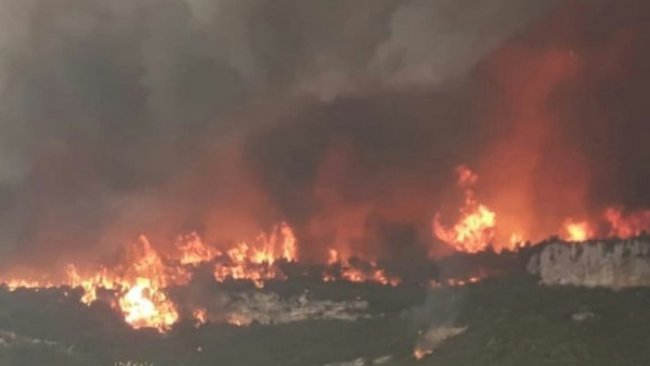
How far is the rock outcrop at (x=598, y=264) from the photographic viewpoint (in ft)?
130

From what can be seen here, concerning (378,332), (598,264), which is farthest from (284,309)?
(598,264)

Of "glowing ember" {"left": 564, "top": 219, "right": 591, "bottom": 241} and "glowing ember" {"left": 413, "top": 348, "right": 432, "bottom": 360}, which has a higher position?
"glowing ember" {"left": 564, "top": 219, "right": 591, "bottom": 241}

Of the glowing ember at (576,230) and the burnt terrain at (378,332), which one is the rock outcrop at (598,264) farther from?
the glowing ember at (576,230)

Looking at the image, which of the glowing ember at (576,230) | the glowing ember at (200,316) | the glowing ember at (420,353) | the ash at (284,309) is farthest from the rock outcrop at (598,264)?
the glowing ember at (200,316)

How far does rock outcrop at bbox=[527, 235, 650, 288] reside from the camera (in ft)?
130

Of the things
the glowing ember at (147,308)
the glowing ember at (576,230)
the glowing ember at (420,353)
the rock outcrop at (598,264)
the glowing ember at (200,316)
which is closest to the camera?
the glowing ember at (420,353)

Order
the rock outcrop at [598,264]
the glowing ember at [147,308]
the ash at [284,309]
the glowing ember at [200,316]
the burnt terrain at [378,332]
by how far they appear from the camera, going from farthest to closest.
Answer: the glowing ember at [147,308] < the glowing ember at [200,316] < the ash at [284,309] < the rock outcrop at [598,264] < the burnt terrain at [378,332]

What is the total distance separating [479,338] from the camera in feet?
121

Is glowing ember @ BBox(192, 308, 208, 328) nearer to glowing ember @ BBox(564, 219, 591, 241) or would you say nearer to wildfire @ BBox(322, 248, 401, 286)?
wildfire @ BBox(322, 248, 401, 286)

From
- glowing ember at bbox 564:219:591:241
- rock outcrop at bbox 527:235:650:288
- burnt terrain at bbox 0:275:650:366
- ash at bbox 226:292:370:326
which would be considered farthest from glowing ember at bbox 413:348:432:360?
glowing ember at bbox 564:219:591:241

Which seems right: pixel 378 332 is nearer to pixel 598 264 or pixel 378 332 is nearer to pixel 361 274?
pixel 361 274

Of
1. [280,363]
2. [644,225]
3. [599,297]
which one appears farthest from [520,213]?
[280,363]

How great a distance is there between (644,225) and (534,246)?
417 cm

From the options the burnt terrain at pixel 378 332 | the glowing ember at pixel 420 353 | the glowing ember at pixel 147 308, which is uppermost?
the glowing ember at pixel 147 308
